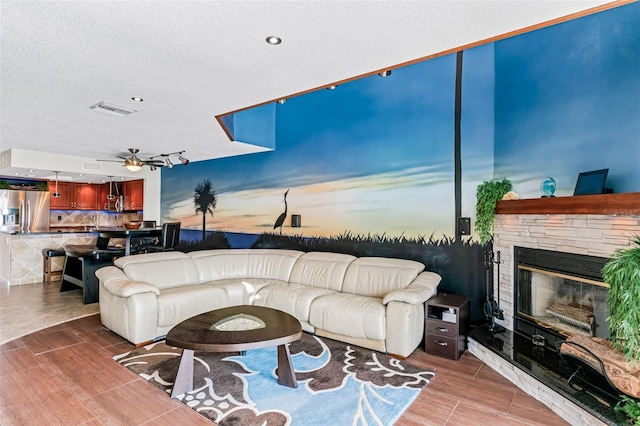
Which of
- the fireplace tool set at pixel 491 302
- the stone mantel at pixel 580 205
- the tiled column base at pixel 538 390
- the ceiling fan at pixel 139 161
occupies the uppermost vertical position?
the ceiling fan at pixel 139 161

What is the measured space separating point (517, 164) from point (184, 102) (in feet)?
11.8

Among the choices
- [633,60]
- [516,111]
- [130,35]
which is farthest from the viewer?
[516,111]

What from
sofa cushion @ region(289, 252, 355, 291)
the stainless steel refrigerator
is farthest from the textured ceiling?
the stainless steel refrigerator

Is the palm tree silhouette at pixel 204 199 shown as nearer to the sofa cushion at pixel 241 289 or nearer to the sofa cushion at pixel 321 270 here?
the sofa cushion at pixel 241 289

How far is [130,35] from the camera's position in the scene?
7.26 feet

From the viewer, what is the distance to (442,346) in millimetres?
3283

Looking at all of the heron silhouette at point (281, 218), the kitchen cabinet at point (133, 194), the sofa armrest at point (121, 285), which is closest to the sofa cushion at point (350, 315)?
the sofa armrest at point (121, 285)

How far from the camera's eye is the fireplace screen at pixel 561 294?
107 inches

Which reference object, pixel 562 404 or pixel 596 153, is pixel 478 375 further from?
pixel 596 153

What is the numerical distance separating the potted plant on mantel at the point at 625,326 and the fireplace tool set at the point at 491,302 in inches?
52.4

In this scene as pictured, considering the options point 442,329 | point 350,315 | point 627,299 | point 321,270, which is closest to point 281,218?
point 321,270

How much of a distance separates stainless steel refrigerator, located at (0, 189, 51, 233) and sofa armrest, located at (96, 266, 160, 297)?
547cm

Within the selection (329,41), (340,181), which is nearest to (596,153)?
(329,41)

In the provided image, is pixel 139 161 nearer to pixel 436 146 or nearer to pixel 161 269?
pixel 161 269
